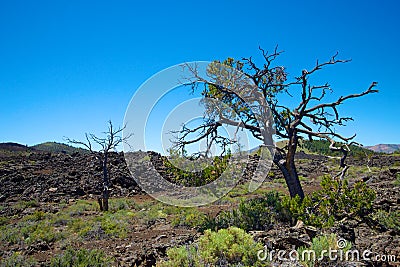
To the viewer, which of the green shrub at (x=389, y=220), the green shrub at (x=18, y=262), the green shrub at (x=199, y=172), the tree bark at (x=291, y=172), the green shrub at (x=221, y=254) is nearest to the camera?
the green shrub at (x=221, y=254)

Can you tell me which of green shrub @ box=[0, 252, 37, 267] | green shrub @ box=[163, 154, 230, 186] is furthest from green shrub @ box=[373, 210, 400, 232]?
green shrub @ box=[0, 252, 37, 267]

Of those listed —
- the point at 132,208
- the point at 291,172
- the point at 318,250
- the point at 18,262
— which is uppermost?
the point at 291,172

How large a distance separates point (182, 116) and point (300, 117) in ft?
15.2

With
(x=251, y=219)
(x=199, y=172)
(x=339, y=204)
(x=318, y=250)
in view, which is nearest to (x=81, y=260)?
(x=318, y=250)

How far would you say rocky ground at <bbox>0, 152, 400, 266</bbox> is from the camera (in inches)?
233

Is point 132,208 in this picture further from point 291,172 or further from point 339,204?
point 339,204

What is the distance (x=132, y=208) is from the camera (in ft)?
55.7

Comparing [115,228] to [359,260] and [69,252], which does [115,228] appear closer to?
[69,252]

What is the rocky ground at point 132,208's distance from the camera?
5.92 m

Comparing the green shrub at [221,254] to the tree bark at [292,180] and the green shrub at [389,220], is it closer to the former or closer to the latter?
the green shrub at [389,220]

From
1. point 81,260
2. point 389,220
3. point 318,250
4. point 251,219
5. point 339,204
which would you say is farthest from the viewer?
point 251,219

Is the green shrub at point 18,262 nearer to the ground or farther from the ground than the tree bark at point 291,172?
nearer to the ground

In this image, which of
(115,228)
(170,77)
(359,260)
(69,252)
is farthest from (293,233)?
(115,228)

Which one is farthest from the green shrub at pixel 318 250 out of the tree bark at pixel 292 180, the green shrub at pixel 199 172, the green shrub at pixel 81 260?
the tree bark at pixel 292 180
